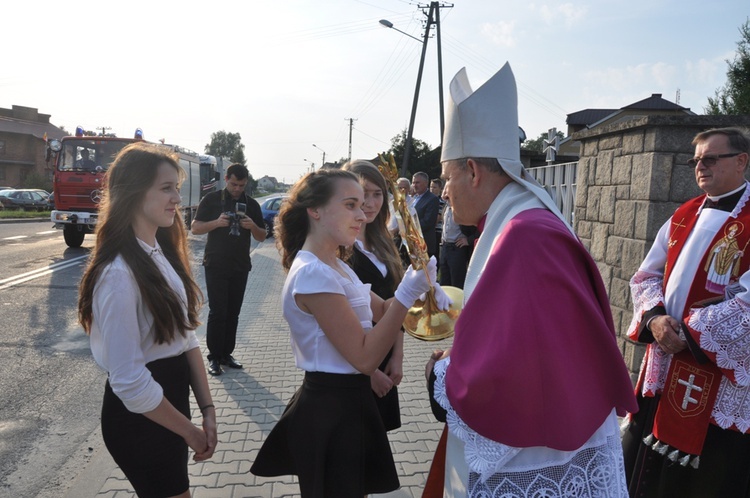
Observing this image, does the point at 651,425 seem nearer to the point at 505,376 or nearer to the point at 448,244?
the point at 505,376

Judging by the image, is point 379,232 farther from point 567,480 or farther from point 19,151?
point 19,151

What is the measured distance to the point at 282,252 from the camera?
263 centimetres

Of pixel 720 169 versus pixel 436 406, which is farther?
pixel 720 169

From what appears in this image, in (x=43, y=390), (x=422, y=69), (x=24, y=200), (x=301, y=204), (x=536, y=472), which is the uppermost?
(x=422, y=69)

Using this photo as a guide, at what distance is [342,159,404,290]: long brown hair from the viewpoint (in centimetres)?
330

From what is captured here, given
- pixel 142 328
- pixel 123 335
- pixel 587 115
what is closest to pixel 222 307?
pixel 142 328

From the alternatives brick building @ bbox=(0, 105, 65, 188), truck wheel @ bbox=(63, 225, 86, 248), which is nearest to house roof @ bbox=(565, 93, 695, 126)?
truck wheel @ bbox=(63, 225, 86, 248)

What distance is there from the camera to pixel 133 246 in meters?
2.01

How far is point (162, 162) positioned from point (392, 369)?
152 centimetres

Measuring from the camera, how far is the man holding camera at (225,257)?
5.43 meters

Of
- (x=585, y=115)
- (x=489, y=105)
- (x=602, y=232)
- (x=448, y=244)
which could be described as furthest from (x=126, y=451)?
(x=585, y=115)

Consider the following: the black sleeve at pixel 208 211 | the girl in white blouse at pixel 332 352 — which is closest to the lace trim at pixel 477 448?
the girl in white blouse at pixel 332 352

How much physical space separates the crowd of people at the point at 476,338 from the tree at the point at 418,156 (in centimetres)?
2152

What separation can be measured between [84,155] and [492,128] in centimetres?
1563
